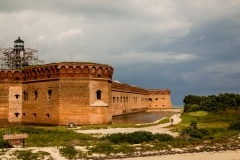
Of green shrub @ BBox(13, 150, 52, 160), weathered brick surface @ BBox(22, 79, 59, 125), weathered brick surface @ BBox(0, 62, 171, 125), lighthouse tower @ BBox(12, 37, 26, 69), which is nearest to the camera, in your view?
green shrub @ BBox(13, 150, 52, 160)

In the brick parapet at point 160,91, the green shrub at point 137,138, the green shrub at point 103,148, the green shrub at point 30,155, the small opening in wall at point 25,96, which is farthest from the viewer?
the brick parapet at point 160,91

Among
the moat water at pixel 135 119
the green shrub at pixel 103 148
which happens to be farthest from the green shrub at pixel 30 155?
the moat water at pixel 135 119

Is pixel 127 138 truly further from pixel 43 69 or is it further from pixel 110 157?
pixel 43 69

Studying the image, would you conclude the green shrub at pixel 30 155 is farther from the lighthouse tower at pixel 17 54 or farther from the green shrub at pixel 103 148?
the lighthouse tower at pixel 17 54

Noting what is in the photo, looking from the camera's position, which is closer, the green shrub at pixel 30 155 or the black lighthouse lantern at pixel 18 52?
the green shrub at pixel 30 155

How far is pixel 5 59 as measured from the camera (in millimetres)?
43219

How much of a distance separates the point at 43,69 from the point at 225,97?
25006mm

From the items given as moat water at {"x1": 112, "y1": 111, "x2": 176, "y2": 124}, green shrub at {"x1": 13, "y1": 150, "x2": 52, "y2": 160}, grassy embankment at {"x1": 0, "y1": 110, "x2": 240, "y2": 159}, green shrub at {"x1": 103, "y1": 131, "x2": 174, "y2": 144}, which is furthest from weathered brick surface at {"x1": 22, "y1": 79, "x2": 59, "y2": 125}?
green shrub at {"x1": 13, "y1": 150, "x2": 52, "y2": 160}

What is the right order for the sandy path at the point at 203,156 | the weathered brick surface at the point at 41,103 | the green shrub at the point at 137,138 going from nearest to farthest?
the sandy path at the point at 203,156 < the green shrub at the point at 137,138 < the weathered brick surface at the point at 41,103

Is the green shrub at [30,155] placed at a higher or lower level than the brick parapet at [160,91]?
lower

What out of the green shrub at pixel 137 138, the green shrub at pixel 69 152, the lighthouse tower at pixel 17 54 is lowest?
the green shrub at pixel 69 152

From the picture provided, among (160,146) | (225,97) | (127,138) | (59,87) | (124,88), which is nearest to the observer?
(160,146)

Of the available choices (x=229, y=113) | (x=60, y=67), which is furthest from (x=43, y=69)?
(x=229, y=113)

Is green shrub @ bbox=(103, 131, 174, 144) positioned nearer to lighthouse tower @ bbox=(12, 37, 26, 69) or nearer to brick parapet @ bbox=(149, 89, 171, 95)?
lighthouse tower @ bbox=(12, 37, 26, 69)
